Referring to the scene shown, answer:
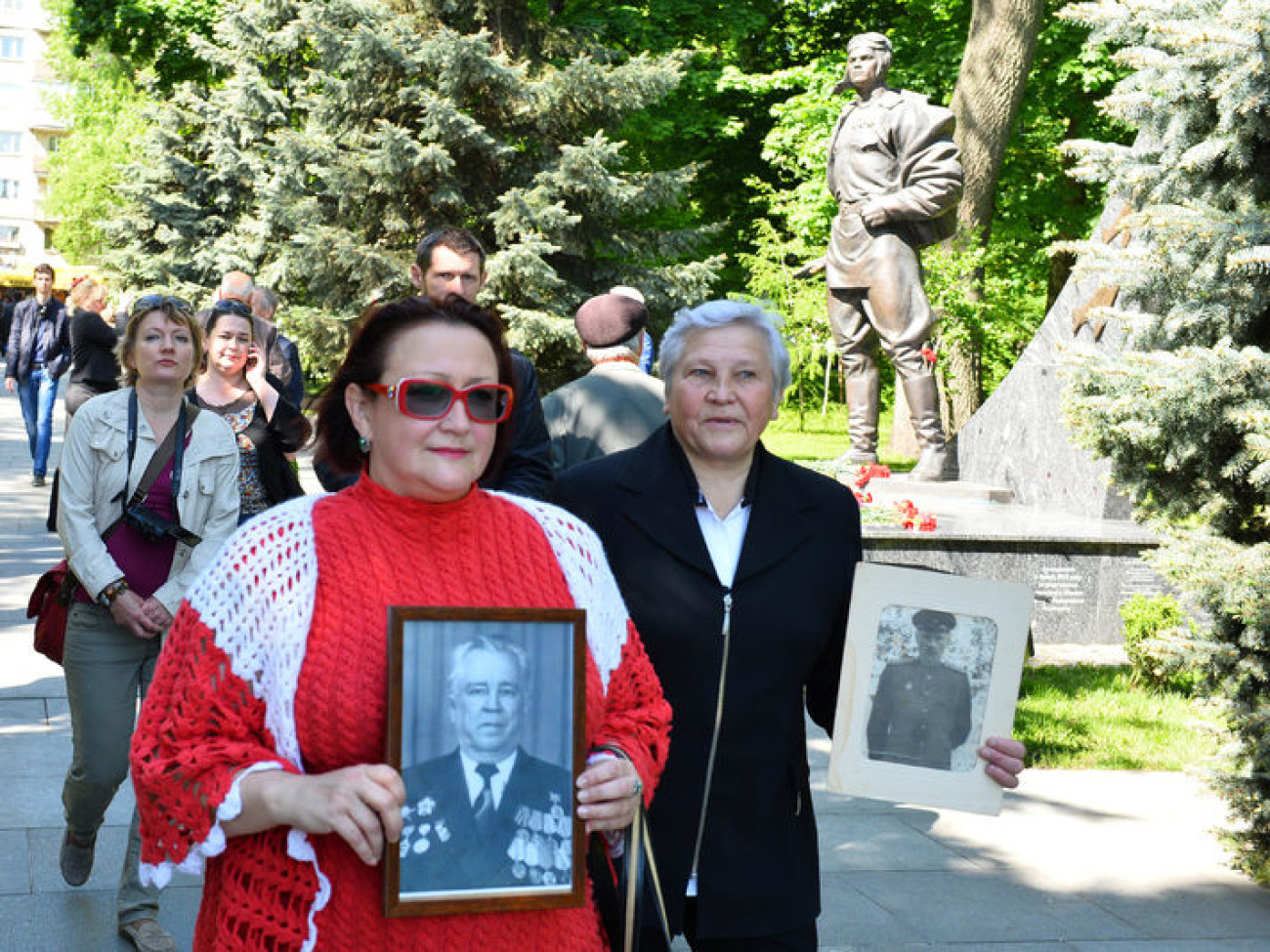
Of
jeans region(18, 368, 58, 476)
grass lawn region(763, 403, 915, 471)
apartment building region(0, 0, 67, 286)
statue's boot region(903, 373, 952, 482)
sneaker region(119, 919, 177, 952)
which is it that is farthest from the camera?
apartment building region(0, 0, 67, 286)

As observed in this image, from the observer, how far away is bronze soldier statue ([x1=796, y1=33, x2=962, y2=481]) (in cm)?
1309

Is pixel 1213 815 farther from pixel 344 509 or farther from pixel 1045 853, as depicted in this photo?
pixel 344 509

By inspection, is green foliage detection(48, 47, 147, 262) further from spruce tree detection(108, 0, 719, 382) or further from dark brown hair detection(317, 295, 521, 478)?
dark brown hair detection(317, 295, 521, 478)

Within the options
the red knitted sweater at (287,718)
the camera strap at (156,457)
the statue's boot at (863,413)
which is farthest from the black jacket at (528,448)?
the statue's boot at (863,413)

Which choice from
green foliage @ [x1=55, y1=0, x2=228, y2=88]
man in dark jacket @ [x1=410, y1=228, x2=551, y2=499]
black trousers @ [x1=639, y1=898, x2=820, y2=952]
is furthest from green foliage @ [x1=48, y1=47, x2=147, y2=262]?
black trousers @ [x1=639, y1=898, x2=820, y2=952]

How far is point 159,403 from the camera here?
16.4ft

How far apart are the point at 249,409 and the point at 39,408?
10.3m

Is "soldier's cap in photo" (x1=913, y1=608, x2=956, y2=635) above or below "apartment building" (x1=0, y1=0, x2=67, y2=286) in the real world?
below

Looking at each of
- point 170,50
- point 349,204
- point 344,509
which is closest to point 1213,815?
point 344,509

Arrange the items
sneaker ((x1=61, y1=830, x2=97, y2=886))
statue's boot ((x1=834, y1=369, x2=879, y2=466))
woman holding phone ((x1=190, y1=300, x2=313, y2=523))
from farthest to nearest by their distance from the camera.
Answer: statue's boot ((x1=834, y1=369, x2=879, y2=466)), woman holding phone ((x1=190, y1=300, x2=313, y2=523)), sneaker ((x1=61, y1=830, x2=97, y2=886))

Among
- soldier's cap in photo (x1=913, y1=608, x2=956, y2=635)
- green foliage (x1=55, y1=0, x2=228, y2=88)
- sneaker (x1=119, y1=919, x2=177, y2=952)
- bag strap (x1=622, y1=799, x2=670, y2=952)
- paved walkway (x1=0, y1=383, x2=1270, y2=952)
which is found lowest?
paved walkway (x1=0, y1=383, x2=1270, y2=952)

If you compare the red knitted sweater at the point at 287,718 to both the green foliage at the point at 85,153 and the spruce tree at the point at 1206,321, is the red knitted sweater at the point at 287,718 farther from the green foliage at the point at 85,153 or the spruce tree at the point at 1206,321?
the green foliage at the point at 85,153

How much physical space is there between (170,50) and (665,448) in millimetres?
32115

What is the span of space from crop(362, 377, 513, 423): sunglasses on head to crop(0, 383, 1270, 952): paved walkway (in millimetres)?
3060
